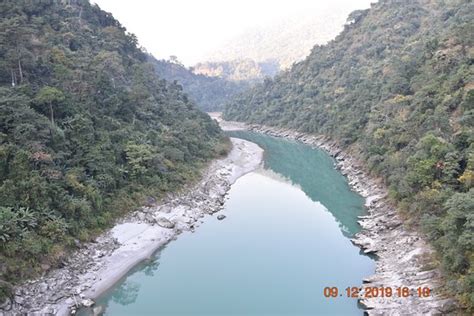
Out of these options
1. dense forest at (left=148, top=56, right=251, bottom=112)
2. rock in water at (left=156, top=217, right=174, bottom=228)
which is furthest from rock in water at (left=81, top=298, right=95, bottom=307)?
dense forest at (left=148, top=56, right=251, bottom=112)

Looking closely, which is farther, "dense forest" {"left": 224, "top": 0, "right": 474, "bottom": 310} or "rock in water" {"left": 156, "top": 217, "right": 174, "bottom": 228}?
"rock in water" {"left": 156, "top": 217, "right": 174, "bottom": 228}

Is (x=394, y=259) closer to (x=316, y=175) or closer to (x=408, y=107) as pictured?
(x=408, y=107)

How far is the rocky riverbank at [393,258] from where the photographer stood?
16.6 meters

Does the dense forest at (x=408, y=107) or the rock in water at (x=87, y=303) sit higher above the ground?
the dense forest at (x=408, y=107)

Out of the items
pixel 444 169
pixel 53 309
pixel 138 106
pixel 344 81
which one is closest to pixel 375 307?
pixel 444 169

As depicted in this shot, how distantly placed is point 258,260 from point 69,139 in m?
13.6

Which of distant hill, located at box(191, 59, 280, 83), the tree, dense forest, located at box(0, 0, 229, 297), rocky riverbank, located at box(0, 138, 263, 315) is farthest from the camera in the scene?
distant hill, located at box(191, 59, 280, 83)

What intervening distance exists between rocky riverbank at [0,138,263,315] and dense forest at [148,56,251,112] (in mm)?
79525

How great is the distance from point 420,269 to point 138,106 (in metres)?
28.3

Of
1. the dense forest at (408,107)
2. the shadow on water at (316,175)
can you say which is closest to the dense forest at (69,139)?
the shadow on water at (316,175)

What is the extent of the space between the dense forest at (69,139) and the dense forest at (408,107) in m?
15.8

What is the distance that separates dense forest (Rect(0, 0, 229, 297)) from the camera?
20125 mm

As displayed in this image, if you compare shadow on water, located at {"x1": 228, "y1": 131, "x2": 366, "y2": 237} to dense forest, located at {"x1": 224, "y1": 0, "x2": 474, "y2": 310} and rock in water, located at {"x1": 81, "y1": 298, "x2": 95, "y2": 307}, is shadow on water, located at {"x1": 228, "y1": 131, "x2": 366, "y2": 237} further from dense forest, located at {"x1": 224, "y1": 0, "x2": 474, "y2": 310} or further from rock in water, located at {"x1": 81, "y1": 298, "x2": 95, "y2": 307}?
rock in water, located at {"x1": 81, "y1": 298, "x2": 95, "y2": 307}
